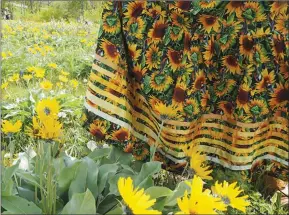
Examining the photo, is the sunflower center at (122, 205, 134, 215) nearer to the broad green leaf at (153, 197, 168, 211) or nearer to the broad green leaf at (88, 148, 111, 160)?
the broad green leaf at (153, 197, 168, 211)

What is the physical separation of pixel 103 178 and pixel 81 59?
2.43m

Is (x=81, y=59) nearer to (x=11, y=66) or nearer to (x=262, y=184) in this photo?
(x=11, y=66)

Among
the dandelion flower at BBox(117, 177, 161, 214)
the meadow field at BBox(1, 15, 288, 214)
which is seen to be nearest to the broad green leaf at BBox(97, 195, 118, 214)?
the meadow field at BBox(1, 15, 288, 214)

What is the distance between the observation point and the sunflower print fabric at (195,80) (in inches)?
56.7

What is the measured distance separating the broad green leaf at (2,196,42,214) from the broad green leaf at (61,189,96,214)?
0.13 meters

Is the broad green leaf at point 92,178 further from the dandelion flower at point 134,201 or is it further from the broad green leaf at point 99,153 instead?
the dandelion flower at point 134,201

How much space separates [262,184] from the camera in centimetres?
181

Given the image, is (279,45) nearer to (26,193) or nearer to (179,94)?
(179,94)

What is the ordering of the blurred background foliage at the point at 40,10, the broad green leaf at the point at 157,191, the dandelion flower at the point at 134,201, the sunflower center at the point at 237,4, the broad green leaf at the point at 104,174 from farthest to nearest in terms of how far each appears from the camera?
the blurred background foliage at the point at 40,10 → the sunflower center at the point at 237,4 → the broad green leaf at the point at 104,174 → the broad green leaf at the point at 157,191 → the dandelion flower at the point at 134,201

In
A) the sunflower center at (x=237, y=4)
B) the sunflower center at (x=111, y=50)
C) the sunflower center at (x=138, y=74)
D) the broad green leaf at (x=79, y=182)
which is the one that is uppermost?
the sunflower center at (x=237, y=4)

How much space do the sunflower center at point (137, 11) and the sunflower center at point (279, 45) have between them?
50 centimetres

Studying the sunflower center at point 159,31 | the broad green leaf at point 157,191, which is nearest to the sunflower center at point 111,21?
the sunflower center at point 159,31

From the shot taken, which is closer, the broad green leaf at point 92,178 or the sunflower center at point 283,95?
the broad green leaf at point 92,178

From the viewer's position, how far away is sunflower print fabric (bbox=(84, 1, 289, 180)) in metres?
1.44
